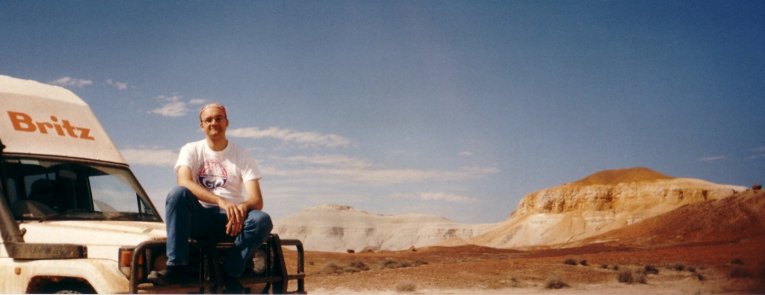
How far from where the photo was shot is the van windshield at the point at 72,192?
6.16m

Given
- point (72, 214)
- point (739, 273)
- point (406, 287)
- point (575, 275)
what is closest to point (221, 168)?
point (72, 214)

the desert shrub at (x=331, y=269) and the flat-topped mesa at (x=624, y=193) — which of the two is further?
the flat-topped mesa at (x=624, y=193)

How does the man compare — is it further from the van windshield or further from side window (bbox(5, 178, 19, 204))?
side window (bbox(5, 178, 19, 204))

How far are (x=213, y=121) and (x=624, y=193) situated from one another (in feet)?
256

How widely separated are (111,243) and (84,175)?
5.83 feet

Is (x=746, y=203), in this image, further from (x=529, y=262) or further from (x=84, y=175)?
(x=84, y=175)

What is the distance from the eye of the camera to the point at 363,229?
501ft

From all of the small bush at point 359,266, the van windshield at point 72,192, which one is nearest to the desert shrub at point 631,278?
the small bush at point 359,266

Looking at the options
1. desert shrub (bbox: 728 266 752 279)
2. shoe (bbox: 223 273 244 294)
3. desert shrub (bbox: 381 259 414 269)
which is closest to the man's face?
shoe (bbox: 223 273 244 294)

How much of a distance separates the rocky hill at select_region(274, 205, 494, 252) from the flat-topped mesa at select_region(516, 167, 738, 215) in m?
50.3

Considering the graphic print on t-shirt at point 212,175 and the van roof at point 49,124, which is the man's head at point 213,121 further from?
the van roof at point 49,124

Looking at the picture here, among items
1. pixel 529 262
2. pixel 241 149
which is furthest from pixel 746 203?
pixel 241 149

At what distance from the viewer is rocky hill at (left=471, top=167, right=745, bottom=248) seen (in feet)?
240

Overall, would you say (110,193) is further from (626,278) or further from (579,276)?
(579,276)
